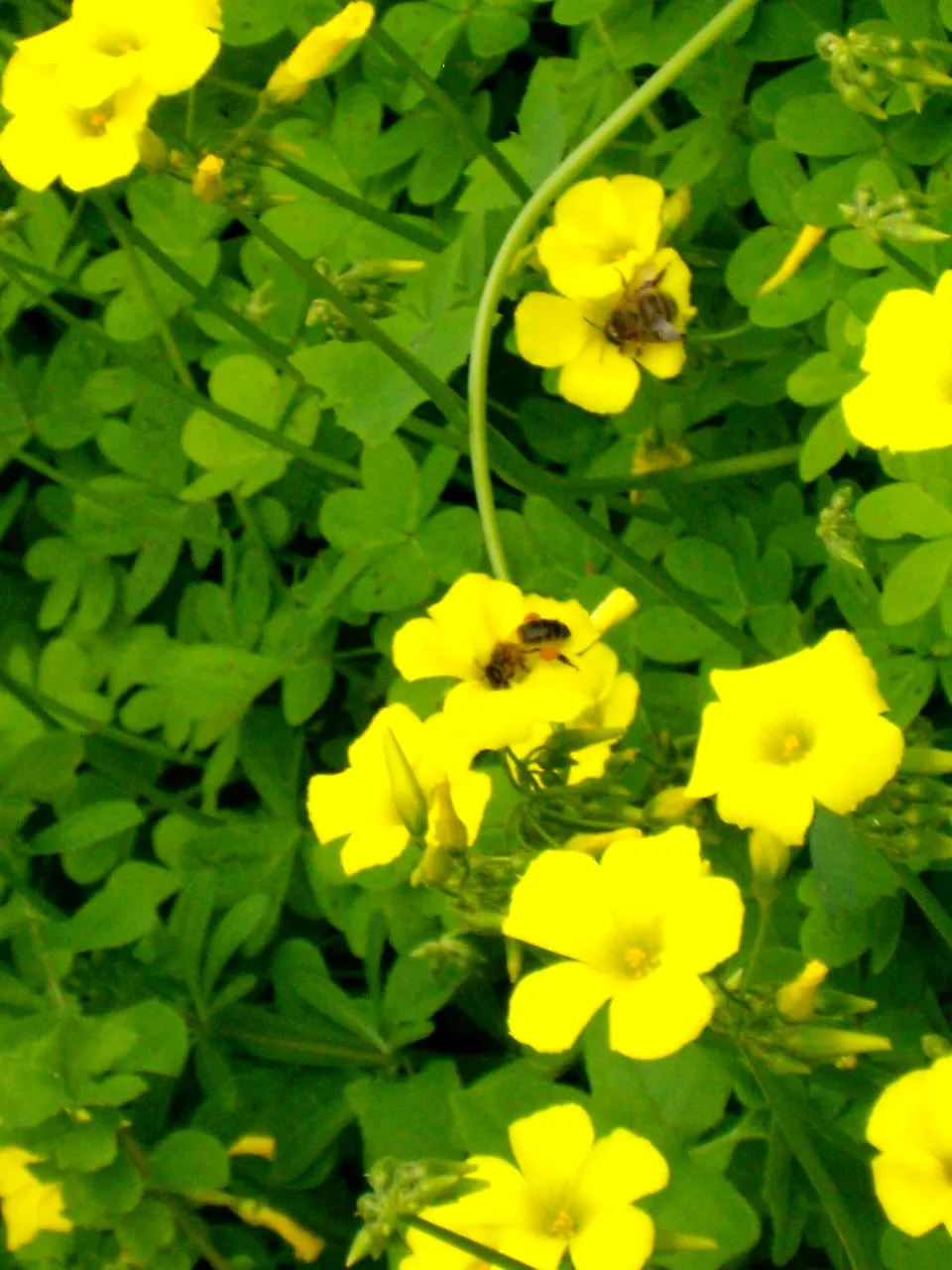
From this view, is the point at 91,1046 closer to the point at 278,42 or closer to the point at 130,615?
the point at 130,615

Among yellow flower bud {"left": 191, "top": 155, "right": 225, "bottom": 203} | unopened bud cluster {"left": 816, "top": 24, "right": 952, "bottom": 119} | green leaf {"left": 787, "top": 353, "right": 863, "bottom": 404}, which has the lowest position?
green leaf {"left": 787, "top": 353, "right": 863, "bottom": 404}

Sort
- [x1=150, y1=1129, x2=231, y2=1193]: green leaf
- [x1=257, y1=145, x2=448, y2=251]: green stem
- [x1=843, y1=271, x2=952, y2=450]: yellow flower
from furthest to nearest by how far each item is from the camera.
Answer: [x1=257, y1=145, x2=448, y2=251]: green stem → [x1=150, y1=1129, x2=231, y2=1193]: green leaf → [x1=843, y1=271, x2=952, y2=450]: yellow flower

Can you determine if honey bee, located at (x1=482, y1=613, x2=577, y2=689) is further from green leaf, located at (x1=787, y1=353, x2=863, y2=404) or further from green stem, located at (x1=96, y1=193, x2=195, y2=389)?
green stem, located at (x1=96, y1=193, x2=195, y2=389)

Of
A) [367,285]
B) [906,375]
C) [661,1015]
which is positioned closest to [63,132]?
[367,285]

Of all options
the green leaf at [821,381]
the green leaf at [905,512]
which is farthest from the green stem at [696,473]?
the green leaf at [905,512]

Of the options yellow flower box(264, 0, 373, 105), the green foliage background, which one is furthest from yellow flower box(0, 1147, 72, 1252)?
yellow flower box(264, 0, 373, 105)

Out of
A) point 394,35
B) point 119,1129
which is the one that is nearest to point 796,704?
point 119,1129
